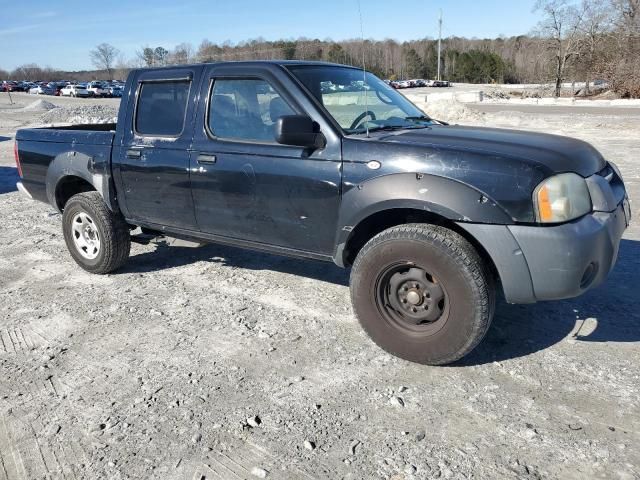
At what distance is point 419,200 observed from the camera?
3277mm

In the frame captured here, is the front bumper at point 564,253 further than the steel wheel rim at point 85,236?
No

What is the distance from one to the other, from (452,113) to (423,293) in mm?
19742

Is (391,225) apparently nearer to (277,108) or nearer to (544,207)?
(544,207)

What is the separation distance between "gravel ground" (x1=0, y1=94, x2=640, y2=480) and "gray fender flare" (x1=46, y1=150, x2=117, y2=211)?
908 mm

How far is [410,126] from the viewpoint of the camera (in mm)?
4145

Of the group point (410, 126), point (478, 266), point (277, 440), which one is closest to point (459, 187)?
point (478, 266)

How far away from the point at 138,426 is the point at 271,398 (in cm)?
Answer: 76

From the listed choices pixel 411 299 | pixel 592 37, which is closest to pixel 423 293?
pixel 411 299

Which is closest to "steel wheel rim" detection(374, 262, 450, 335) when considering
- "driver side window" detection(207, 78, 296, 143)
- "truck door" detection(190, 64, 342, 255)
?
"truck door" detection(190, 64, 342, 255)

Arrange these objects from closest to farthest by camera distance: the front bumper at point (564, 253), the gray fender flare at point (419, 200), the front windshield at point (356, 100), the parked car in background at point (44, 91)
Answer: the front bumper at point (564, 253)
the gray fender flare at point (419, 200)
the front windshield at point (356, 100)
the parked car in background at point (44, 91)

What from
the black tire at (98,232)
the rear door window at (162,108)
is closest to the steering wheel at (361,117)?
the rear door window at (162,108)

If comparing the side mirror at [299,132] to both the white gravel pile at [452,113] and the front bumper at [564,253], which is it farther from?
the white gravel pile at [452,113]

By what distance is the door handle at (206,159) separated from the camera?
13.8 ft

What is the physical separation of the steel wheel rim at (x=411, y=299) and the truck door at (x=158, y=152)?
1853mm
